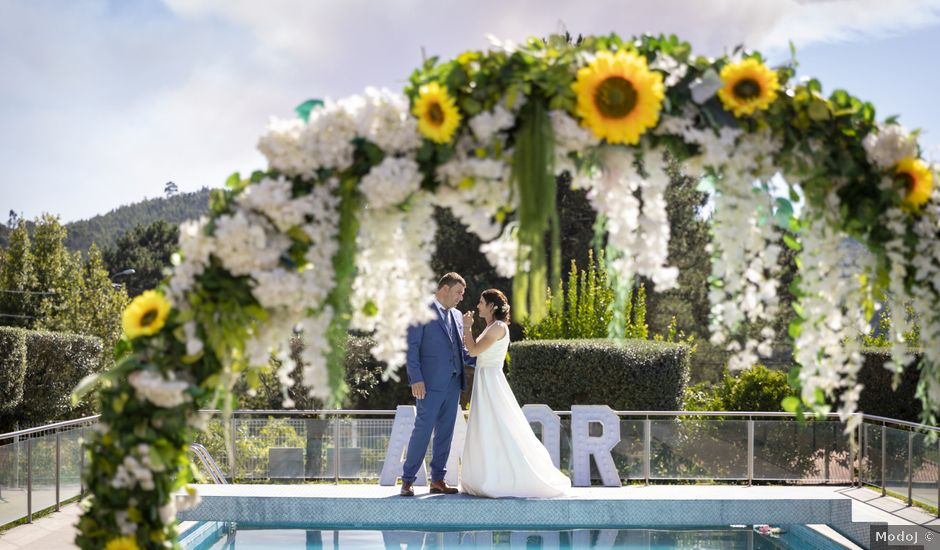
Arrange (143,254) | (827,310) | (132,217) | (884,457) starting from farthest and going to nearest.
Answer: (132,217) → (143,254) → (884,457) → (827,310)

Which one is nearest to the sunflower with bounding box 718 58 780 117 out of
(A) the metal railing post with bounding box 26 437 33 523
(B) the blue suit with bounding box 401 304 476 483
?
(B) the blue suit with bounding box 401 304 476 483

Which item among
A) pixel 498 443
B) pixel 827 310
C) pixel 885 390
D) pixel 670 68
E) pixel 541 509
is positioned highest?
pixel 670 68

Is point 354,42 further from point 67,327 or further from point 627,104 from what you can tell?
point 67,327

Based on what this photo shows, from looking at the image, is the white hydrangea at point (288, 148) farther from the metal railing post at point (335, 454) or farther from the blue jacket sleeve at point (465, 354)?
the metal railing post at point (335, 454)

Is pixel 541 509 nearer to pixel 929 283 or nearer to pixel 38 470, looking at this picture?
pixel 38 470

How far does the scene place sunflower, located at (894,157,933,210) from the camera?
3109 millimetres

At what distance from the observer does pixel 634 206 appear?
3137 mm

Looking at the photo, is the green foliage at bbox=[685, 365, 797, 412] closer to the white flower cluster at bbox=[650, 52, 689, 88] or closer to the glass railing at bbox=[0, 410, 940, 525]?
the glass railing at bbox=[0, 410, 940, 525]

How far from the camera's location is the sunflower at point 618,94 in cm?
286

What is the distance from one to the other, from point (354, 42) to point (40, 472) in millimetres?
6302

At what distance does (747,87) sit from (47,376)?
14108 mm

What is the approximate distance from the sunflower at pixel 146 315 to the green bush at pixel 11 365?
430 inches

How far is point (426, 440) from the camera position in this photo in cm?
759

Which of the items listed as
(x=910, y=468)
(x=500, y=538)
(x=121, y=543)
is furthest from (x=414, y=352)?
(x=121, y=543)
